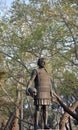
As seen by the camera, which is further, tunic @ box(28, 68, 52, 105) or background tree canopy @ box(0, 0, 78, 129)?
background tree canopy @ box(0, 0, 78, 129)

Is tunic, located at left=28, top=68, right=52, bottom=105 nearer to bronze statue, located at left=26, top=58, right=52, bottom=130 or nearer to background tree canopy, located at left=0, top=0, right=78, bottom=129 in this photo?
bronze statue, located at left=26, top=58, right=52, bottom=130

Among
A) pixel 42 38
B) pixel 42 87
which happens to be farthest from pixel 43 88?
pixel 42 38

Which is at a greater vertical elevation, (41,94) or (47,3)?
(47,3)

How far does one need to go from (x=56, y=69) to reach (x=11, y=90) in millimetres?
10918

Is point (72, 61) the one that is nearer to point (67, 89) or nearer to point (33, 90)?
point (67, 89)

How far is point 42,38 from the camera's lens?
821 inches

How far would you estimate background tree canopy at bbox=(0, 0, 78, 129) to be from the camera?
64.6ft

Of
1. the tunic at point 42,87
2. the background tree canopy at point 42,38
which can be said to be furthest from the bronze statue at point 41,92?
the background tree canopy at point 42,38

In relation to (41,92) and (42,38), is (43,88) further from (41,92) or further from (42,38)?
(42,38)

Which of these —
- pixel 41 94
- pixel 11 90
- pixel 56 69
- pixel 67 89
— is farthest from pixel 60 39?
pixel 11 90

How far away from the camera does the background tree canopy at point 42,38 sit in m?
19.7

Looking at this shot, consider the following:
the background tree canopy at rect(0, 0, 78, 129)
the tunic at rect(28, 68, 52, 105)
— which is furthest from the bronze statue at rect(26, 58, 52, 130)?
the background tree canopy at rect(0, 0, 78, 129)

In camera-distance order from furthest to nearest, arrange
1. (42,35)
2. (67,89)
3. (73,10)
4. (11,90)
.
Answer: (11,90), (67,89), (42,35), (73,10)

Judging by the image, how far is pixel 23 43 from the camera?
70.2ft
